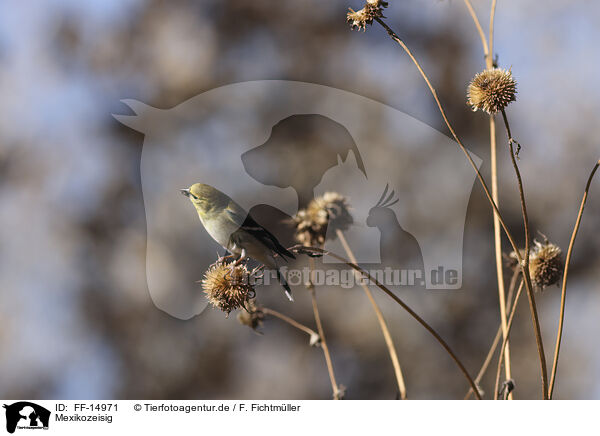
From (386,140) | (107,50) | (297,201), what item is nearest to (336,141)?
(386,140)

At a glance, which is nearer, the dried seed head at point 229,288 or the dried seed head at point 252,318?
the dried seed head at point 229,288

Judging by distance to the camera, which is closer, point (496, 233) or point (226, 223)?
point (496, 233)

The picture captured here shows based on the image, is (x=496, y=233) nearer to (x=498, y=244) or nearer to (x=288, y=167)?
(x=498, y=244)

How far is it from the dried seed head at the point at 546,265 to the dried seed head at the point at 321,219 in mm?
338

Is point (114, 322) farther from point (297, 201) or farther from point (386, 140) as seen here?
point (386, 140)

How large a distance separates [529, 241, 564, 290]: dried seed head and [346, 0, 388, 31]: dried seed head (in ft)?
1.27

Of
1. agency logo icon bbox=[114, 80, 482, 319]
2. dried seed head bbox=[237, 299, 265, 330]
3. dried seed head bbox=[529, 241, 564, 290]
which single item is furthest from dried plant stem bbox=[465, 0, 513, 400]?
agency logo icon bbox=[114, 80, 482, 319]

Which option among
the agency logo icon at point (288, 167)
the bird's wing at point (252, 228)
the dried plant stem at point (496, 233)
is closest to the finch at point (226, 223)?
the bird's wing at point (252, 228)

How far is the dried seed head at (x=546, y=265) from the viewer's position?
694 millimetres

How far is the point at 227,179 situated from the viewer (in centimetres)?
194

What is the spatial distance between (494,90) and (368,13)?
20cm

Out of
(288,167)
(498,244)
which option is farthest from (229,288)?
(288,167)

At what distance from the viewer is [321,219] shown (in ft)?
2.85
